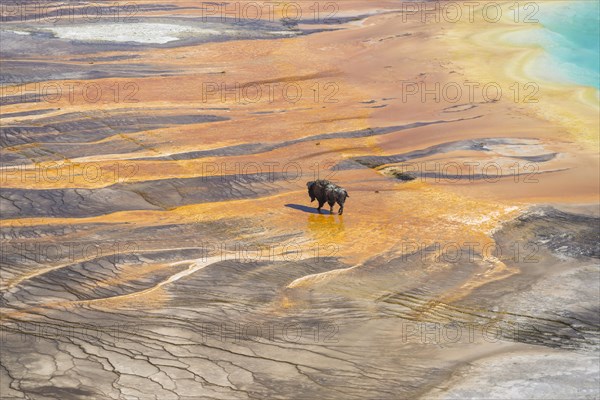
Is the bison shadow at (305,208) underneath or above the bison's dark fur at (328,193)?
underneath

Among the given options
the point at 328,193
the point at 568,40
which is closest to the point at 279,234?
the point at 328,193

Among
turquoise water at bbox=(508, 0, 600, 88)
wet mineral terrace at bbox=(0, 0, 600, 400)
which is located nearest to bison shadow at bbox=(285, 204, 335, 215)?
wet mineral terrace at bbox=(0, 0, 600, 400)

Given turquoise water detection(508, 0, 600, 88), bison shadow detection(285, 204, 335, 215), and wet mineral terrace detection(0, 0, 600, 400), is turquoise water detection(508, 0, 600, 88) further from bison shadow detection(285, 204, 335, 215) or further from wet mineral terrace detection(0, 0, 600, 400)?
bison shadow detection(285, 204, 335, 215)

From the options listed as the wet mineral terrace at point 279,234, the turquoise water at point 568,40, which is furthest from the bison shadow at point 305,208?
the turquoise water at point 568,40

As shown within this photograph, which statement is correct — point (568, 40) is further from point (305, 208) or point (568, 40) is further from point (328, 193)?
point (328, 193)

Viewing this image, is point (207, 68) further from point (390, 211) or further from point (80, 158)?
point (390, 211)

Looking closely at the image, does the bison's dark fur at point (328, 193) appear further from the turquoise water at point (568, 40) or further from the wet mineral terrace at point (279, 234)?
the turquoise water at point (568, 40)

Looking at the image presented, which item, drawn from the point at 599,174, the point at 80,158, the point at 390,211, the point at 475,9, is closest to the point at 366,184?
the point at 390,211
